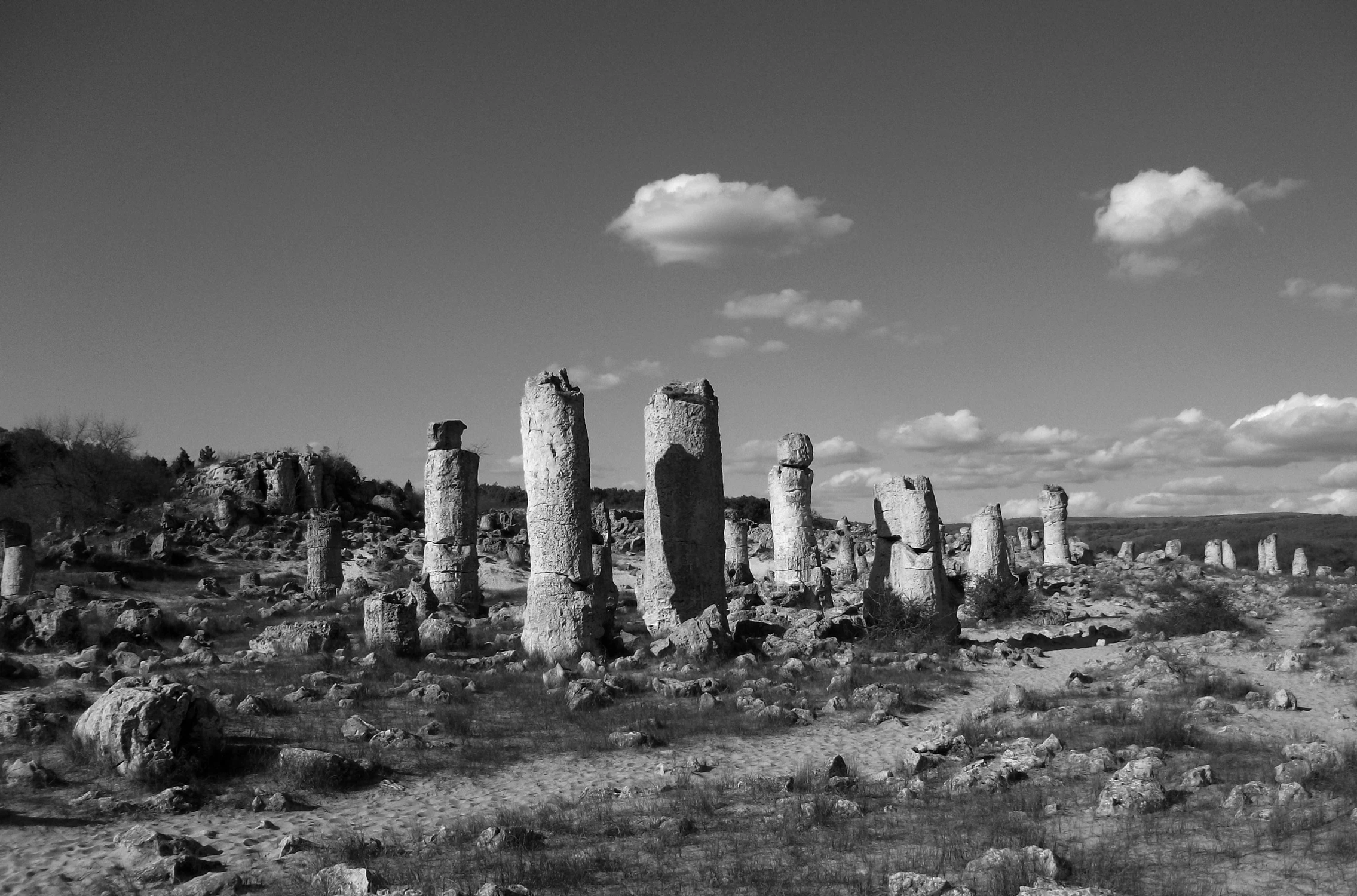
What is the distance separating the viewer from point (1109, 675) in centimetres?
1381

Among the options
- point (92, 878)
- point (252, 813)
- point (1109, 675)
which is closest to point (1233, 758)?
point (1109, 675)

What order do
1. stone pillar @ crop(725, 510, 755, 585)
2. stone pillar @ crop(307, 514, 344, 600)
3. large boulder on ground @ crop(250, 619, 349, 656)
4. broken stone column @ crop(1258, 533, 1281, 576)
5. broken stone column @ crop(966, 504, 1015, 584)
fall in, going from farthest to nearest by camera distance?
broken stone column @ crop(1258, 533, 1281, 576) < stone pillar @ crop(725, 510, 755, 585) < stone pillar @ crop(307, 514, 344, 600) < broken stone column @ crop(966, 504, 1015, 584) < large boulder on ground @ crop(250, 619, 349, 656)

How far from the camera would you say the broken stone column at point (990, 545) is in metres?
23.2

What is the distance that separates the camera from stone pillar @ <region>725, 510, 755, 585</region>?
87.4ft

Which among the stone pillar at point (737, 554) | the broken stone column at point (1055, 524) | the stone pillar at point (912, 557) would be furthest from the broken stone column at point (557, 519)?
the broken stone column at point (1055, 524)

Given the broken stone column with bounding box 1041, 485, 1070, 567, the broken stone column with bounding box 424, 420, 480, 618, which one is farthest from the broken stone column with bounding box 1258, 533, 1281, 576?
the broken stone column with bounding box 424, 420, 480, 618

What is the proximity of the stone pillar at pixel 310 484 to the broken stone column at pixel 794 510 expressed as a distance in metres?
25.1

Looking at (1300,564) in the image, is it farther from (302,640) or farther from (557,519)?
(302,640)

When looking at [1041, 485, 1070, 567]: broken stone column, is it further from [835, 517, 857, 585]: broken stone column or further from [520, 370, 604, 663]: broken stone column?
[520, 370, 604, 663]: broken stone column

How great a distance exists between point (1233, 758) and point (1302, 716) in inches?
121

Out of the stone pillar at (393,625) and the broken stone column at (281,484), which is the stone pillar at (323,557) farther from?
the broken stone column at (281,484)

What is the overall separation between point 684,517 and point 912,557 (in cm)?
504

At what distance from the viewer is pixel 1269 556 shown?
38.1m

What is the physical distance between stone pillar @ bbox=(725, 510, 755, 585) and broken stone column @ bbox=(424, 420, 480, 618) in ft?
24.8
